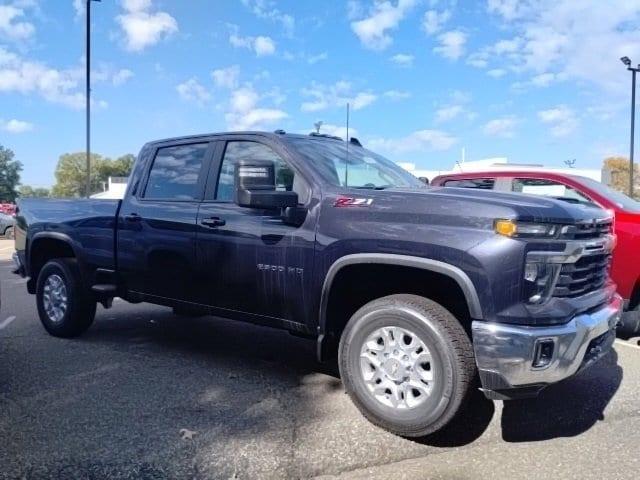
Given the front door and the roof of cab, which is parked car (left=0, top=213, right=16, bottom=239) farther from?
the front door

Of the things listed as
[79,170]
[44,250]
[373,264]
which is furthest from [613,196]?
[79,170]

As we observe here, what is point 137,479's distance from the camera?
334 centimetres

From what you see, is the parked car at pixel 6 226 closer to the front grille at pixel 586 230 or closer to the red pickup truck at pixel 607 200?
the red pickup truck at pixel 607 200

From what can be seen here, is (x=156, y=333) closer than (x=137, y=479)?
No

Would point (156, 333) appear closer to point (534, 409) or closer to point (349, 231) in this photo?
point (349, 231)

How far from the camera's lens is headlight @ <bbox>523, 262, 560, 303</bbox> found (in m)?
3.51

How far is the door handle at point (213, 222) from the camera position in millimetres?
4898

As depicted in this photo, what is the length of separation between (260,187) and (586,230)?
2131 mm

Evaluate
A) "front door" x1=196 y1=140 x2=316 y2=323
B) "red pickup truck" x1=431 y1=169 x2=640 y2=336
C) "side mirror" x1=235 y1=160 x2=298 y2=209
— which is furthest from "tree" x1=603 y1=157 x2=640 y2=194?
"side mirror" x1=235 y1=160 x2=298 y2=209

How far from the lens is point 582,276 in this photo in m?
3.85

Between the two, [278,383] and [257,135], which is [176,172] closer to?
[257,135]

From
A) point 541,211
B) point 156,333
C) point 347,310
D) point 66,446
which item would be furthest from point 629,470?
point 156,333

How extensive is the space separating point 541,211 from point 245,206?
6.66 ft

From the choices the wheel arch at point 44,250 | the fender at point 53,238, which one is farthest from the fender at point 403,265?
the wheel arch at point 44,250
